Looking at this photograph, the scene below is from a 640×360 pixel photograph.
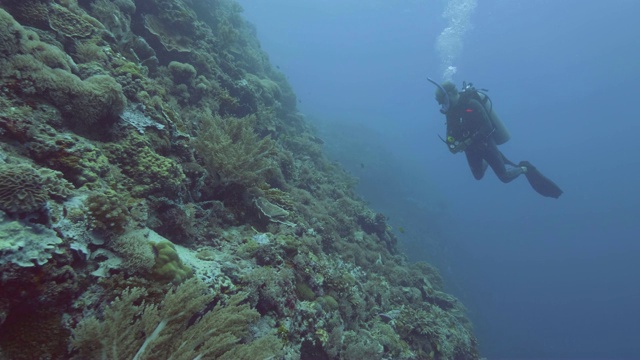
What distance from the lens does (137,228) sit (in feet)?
11.3

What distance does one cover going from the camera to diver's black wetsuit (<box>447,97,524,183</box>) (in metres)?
12.5

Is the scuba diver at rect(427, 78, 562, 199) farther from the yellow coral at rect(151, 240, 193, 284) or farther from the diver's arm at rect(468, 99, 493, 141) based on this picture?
the yellow coral at rect(151, 240, 193, 284)

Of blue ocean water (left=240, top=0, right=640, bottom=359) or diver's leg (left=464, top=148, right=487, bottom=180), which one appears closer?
diver's leg (left=464, top=148, right=487, bottom=180)

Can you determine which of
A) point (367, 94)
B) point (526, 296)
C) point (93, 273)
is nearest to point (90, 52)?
point (93, 273)

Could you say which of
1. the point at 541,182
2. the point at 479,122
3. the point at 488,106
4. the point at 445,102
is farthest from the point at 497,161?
the point at 445,102

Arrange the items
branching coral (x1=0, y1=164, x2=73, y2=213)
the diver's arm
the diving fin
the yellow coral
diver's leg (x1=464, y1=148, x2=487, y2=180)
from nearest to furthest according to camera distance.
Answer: branching coral (x1=0, y1=164, x2=73, y2=213), the yellow coral, the diver's arm, diver's leg (x1=464, y1=148, x2=487, y2=180), the diving fin

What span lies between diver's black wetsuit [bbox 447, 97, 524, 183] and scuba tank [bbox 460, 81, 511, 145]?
50 centimetres

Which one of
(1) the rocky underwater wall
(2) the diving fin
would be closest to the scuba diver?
(2) the diving fin

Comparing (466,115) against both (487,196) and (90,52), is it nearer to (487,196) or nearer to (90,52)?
(90,52)

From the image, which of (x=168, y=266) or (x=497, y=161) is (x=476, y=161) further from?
(x=168, y=266)

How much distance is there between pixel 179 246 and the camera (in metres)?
4.10

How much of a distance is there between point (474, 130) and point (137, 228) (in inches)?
508

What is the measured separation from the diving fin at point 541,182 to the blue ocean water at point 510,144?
13.4 metres

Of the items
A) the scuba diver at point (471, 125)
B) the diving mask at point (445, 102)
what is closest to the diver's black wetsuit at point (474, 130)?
the scuba diver at point (471, 125)
